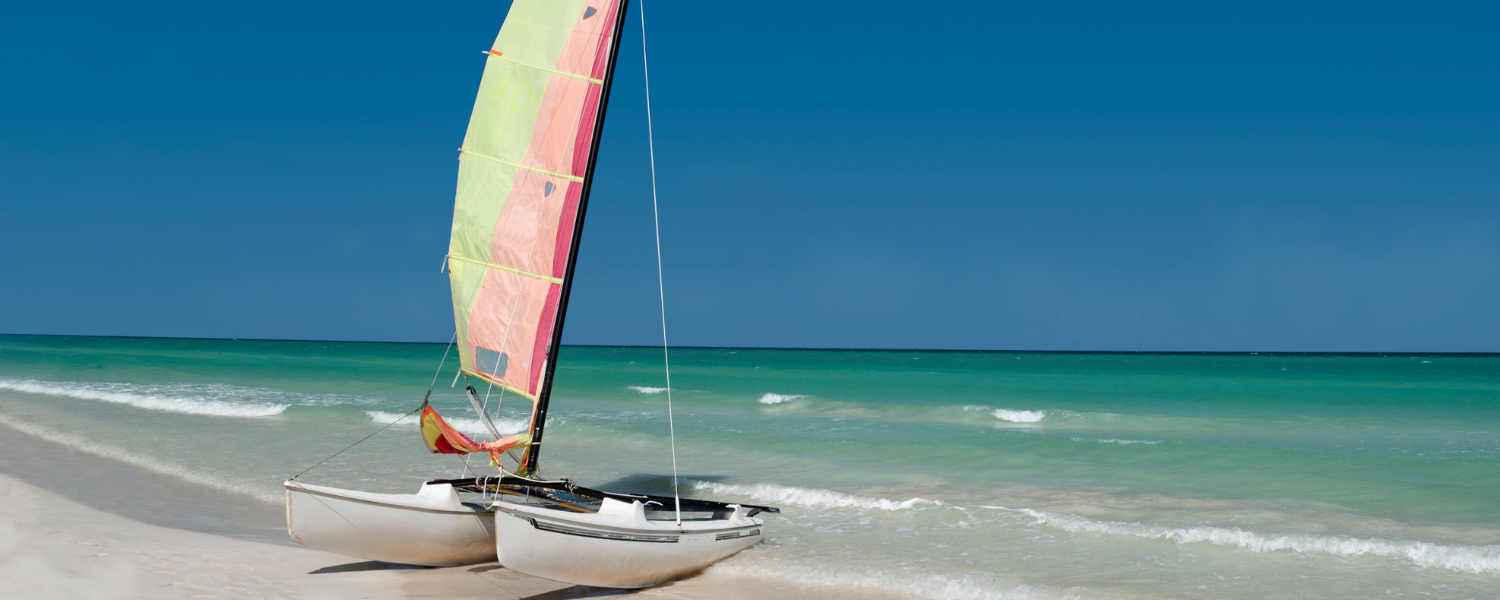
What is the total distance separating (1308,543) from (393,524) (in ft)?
26.8

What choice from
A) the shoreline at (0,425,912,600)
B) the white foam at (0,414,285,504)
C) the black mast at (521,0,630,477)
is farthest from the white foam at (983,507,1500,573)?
the white foam at (0,414,285,504)

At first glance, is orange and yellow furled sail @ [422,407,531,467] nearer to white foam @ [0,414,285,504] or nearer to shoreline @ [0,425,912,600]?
shoreline @ [0,425,912,600]

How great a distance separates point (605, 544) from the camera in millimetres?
6746

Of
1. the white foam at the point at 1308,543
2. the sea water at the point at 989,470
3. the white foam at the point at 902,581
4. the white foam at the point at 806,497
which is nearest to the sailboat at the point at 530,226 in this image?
the white foam at the point at 902,581

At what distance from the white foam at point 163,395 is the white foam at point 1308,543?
60.1 ft

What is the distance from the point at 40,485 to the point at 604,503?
8.25 m

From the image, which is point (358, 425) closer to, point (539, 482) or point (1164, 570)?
point (539, 482)

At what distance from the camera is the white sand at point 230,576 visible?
6.60m

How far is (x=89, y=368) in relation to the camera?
4094 cm

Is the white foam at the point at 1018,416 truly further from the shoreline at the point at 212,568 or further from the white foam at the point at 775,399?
the shoreline at the point at 212,568

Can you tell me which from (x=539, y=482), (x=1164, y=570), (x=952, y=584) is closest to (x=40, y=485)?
(x=539, y=482)

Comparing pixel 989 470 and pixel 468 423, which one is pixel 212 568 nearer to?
pixel 989 470

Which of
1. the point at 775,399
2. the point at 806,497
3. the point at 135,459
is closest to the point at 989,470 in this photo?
the point at 806,497

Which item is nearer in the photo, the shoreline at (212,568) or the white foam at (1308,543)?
the shoreline at (212,568)
